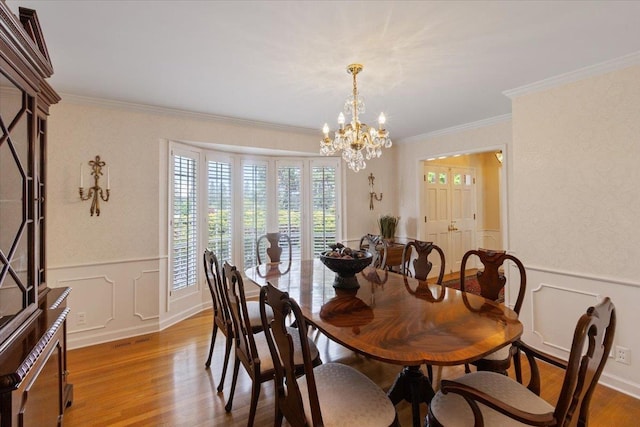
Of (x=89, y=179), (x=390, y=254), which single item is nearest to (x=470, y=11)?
(x=390, y=254)

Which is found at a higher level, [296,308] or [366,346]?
[296,308]

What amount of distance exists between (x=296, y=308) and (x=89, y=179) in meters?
3.10

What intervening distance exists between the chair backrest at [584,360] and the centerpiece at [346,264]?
50.5 inches

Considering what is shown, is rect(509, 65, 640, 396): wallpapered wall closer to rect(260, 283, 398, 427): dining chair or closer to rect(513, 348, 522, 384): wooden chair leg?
rect(513, 348, 522, 384): wooden chair leg

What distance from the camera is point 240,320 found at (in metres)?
1.84

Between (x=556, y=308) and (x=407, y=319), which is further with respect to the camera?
(x=556, y=308)

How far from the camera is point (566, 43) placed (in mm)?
2076

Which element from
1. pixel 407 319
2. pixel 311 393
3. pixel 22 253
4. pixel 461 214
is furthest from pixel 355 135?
pixel 461 214

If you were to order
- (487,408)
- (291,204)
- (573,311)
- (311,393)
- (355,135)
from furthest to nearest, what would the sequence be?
1. (291,204)
2. (573,311)
3. (355,135)
4. (487,408)
5. (311,393)

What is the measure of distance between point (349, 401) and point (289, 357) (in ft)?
1.32

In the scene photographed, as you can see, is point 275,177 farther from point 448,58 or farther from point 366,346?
point 366,346

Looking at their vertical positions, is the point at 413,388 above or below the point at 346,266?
below

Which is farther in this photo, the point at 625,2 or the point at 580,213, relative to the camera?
the point at 580,213

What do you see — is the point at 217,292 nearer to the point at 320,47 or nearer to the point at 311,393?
the point at 311,393
